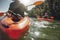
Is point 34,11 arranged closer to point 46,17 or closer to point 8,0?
point 46,17

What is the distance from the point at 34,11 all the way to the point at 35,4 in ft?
0.28

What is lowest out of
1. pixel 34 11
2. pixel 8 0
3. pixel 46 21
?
pixel 46 21

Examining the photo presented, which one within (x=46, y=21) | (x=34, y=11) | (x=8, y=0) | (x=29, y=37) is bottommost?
(x=29, y=37)

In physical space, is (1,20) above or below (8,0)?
below

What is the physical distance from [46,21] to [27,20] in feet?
0.80

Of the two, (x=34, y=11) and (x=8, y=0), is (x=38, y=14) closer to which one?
(x=34, y=11)

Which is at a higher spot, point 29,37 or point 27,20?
point 27,20

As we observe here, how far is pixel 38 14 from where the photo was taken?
226 centimetres

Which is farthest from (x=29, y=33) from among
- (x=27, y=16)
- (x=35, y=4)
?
(x=35, y=4)

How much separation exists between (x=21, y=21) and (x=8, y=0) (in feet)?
0.95

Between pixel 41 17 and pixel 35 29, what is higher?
pixel 41 17

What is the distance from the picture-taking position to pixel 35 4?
88.1 inches

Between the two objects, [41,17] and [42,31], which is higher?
[41,17]

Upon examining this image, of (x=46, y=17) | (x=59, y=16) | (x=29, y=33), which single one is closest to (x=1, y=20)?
(x=29, y=33)
